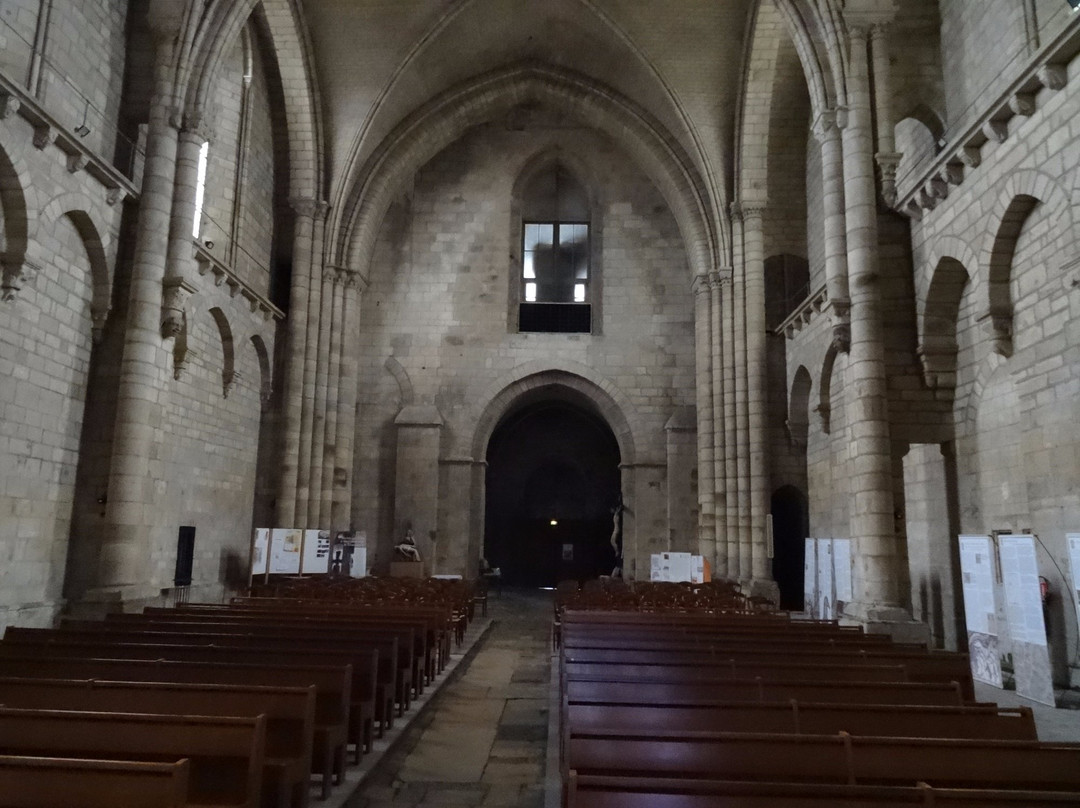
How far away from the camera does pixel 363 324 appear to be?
21.8 meters

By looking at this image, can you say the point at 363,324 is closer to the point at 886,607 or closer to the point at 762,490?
the point at 762,490

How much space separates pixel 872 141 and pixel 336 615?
32.3 feet

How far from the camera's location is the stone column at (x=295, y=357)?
1736cm

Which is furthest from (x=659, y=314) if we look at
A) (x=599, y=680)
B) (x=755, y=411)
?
(x=599, y=680)

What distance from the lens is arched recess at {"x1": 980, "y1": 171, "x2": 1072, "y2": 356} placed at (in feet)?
29.0

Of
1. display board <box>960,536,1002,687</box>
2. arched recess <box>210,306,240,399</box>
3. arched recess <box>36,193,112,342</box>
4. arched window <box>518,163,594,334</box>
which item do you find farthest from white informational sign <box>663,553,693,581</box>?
arched recess <box>36,193,112,342</box>

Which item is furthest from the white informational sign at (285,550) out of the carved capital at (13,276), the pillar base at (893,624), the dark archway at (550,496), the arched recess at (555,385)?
the dark archway at (550,496)

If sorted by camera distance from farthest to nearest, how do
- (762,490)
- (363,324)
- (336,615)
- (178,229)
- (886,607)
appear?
(363,324) → (762,490) → (178,229) → (886,607) → (336,615)

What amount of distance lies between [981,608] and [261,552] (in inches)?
481

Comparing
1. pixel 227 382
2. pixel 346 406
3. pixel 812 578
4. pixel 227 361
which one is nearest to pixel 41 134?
pixel 227 361

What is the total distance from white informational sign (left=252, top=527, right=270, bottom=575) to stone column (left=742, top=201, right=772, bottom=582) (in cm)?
1007

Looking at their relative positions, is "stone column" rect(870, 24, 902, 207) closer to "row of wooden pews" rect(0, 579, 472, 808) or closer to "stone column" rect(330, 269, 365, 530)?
"row of wooden pews" rect(0, 579, 472, 808)

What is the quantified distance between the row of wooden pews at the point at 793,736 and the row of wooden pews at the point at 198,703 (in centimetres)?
150

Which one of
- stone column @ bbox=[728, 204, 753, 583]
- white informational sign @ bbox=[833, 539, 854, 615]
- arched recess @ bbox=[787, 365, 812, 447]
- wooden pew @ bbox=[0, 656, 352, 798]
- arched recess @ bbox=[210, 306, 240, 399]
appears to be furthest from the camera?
stone column @ bbox=[728, 204, 753, 583]
